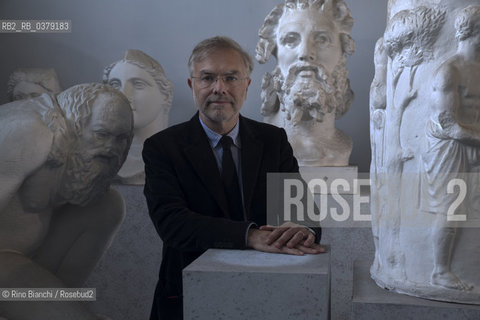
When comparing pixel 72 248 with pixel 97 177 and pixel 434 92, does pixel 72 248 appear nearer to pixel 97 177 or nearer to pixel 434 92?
pixel 97 177

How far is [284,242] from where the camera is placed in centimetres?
259

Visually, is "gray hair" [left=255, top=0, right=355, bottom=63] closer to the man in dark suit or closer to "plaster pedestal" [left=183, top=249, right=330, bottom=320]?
the man in dark suit

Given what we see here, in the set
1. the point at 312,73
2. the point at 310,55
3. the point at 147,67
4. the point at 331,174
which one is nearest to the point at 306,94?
the point at 312,73

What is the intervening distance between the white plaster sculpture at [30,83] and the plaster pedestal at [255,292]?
508 centimetres

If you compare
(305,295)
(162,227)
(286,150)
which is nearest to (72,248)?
(162,227)

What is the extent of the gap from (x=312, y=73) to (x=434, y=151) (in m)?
2.94

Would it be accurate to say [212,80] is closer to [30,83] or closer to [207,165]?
[207,165]

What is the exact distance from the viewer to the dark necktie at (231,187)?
294 cm

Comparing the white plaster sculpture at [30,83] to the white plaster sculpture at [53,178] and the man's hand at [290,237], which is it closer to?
the white plaster sculpture at [53,178]

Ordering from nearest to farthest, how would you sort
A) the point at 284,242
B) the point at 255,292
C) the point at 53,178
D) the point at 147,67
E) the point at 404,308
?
the point at 255,292
the point at 284,242
the point at 404,308
the point at 53,178
the point at 147,67

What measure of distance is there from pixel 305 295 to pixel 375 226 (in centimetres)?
148

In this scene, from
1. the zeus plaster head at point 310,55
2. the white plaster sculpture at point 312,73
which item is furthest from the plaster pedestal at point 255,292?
the zeus plaster head at point 310,55

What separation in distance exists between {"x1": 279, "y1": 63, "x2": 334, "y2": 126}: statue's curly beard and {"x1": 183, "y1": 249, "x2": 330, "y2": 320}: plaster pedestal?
3.70m

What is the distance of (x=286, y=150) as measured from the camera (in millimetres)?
3188
